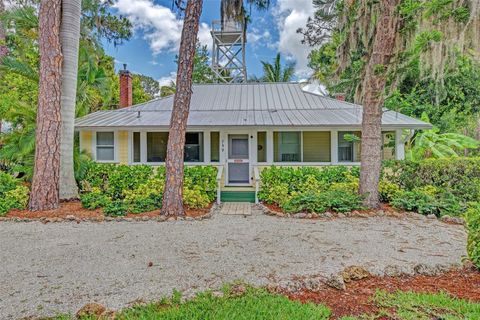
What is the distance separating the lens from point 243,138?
1081cm

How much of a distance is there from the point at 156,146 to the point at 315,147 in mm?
6003

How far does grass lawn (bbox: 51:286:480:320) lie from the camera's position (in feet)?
9.18

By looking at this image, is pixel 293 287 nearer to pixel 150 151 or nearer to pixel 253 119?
pixel 253 119

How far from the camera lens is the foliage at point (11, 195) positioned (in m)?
7.54

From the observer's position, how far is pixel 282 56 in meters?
23.5

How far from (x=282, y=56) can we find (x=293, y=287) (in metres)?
22.3

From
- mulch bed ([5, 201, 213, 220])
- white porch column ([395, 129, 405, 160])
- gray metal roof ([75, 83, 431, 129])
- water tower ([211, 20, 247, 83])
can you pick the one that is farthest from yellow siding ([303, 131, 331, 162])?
water tower ([211, 20, 247, 83])

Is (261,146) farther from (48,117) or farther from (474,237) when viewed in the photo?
(474,237)

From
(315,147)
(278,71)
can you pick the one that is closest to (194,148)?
(315,147)

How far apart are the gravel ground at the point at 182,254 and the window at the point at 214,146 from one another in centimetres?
442

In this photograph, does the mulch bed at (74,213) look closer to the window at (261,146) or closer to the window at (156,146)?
the window at (156,146)

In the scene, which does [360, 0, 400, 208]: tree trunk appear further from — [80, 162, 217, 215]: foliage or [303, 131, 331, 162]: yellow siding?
[80, 162, 217, 215]: foliage

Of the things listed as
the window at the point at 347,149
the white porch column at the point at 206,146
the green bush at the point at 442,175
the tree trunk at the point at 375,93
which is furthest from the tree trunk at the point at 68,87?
the green bush at the point at 442,175

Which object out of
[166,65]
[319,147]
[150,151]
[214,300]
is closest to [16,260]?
[214,300]
